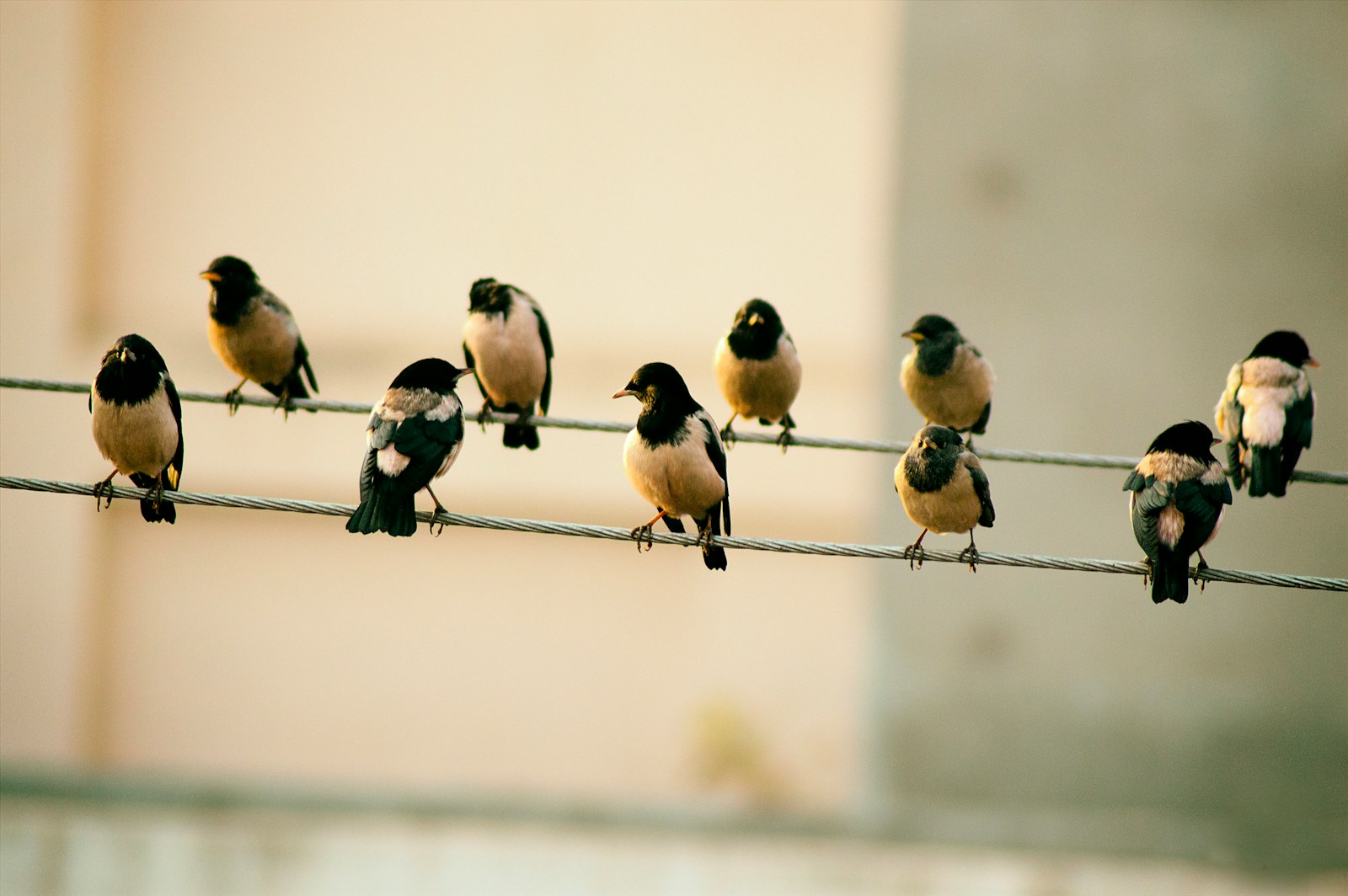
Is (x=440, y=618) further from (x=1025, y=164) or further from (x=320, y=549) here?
(x=1025, y=164)

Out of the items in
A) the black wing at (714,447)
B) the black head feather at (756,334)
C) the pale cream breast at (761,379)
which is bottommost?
the black wing at (714,447)

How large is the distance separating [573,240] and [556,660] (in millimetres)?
3667

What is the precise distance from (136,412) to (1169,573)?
3.53 meters

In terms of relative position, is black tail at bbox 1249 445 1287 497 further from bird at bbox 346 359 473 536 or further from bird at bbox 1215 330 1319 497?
bird at bbox 346 359 473 536

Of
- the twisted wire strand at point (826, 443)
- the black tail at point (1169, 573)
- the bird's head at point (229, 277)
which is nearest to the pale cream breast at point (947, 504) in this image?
the twisted wire strand at point (826, 443)

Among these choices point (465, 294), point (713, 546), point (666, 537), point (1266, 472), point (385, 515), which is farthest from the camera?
point (465, 294)

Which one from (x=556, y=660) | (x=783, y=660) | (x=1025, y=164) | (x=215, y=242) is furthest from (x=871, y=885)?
(x=215, y=242)

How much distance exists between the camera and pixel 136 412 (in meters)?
4.55

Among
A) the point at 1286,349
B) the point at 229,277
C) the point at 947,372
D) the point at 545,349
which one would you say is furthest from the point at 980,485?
the point at 229,277

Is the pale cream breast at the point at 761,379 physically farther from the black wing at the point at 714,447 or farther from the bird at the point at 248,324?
the bird at the point at 248,324

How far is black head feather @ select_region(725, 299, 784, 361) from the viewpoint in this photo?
18.7 ft

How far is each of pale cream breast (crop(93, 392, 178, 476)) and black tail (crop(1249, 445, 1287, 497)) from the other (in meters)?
3.99

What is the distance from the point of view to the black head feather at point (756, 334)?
Result: 18.7 feet

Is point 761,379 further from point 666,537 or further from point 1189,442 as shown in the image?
point 1189,442
